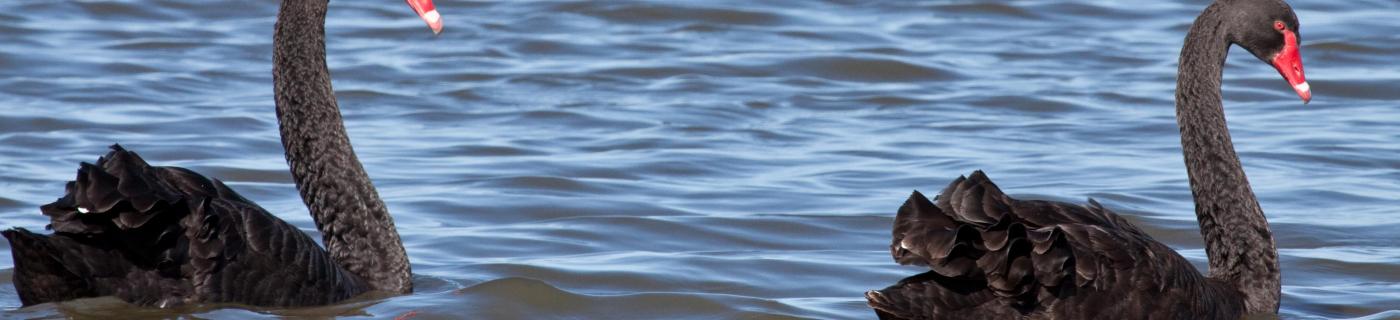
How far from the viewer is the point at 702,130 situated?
10.9m

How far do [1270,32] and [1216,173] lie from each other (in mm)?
519

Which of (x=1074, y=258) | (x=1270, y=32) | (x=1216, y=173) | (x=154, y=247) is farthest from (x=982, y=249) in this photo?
(x=154, y=247)

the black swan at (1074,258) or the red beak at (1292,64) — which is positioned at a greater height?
the red beak at (1292,64)

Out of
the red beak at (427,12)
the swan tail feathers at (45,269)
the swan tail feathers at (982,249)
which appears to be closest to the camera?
the swan tail feathers at (982,249)

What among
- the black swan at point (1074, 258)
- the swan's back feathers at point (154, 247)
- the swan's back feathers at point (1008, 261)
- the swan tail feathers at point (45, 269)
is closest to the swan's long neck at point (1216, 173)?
the black swan at point (1074, 258)

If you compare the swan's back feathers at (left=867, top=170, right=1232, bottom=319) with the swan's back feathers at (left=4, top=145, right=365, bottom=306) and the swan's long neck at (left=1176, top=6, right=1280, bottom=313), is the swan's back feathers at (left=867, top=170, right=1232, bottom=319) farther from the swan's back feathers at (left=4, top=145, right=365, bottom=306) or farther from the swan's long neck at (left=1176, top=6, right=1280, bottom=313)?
the swan's back feathers at (left=4, top=145, right=365, bottom=306)

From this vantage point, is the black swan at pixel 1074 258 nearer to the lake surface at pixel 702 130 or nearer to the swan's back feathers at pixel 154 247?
the lake surface at pixel 702 130

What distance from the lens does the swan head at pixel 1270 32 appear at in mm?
6430

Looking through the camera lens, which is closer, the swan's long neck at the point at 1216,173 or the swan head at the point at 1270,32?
the swan's long neck at the point at 1216,173

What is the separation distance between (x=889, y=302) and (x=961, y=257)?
289 millimetres

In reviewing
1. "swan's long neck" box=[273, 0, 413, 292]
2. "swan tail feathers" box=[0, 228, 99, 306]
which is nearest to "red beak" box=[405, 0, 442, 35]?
"swan's long neck" box=[273, 0, 413, 292]

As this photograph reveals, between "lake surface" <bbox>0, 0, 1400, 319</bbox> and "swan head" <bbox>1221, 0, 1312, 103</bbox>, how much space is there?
78 cm

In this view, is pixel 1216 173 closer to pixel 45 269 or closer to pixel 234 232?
pixel 234 232

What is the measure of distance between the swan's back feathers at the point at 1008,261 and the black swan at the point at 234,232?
1675 millimetres
